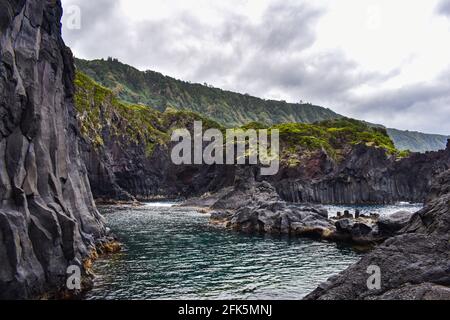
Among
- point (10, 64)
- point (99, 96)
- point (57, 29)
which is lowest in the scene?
point (10, 64)

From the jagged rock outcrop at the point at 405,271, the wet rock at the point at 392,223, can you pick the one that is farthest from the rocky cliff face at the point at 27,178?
the wet rock at the point at 392,223

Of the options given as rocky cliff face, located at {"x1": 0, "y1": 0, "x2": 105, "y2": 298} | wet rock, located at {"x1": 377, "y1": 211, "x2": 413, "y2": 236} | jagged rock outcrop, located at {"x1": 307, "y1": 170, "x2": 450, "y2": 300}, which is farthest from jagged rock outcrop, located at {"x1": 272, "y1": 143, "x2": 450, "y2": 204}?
jagged rock outcrop, located at {"x1": 307, "y1": 170, "x2": 450, "y2": 300}

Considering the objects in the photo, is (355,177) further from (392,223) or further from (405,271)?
(405,271)

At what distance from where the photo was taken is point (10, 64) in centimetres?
3244

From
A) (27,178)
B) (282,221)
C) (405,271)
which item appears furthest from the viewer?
(282,221)

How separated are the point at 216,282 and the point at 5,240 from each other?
2084cm

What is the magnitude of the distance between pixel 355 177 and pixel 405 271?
592ft

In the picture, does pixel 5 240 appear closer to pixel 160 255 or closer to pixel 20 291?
pixel 20 291

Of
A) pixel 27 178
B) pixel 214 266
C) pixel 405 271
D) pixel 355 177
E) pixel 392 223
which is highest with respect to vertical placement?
pixel 355 177

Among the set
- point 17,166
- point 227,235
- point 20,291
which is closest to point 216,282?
point 20,291

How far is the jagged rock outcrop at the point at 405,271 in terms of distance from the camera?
1934 cm

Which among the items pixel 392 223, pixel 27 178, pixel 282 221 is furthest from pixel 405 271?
pixel 282 221

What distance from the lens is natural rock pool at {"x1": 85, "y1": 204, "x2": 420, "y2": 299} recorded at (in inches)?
1430

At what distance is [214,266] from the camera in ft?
158
